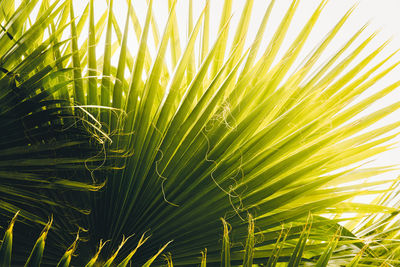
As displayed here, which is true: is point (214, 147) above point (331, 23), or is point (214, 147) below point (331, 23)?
below

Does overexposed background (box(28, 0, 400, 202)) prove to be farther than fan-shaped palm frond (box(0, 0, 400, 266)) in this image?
Yes

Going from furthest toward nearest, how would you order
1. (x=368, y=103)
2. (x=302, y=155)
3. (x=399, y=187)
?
(x=399, y=187)
(x=368, y=103)
(x=302, y=155)

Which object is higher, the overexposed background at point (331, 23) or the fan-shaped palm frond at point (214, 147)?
the overexposed background at point (331, 23)

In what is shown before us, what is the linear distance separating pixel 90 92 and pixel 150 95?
17 cm

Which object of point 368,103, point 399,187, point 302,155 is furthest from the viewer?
point 399,187

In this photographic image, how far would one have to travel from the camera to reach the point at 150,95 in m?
0.79

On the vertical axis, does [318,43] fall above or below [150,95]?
above

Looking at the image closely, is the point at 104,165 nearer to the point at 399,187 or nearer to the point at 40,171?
the point at 40,171

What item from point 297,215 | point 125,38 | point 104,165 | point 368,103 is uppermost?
point 125,38

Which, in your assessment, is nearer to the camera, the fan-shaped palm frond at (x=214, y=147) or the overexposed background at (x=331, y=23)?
the fan-shaped palm frond at (x=214, y=147)

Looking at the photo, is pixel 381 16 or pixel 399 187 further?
pixel 399 187

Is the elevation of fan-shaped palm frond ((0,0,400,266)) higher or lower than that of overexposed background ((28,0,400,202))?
lower

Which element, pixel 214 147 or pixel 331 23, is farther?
pixel 331 23

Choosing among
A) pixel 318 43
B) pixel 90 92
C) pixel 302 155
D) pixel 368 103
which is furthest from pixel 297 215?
pixel 90 92
